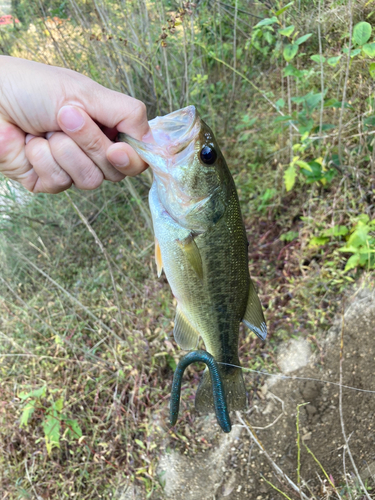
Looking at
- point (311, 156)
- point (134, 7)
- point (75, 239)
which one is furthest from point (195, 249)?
point (75, 239)

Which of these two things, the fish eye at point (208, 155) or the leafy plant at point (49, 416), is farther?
the leafy plant at point (49, 416)

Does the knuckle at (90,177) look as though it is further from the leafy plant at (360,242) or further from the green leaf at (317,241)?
the green leaf at (317,241)

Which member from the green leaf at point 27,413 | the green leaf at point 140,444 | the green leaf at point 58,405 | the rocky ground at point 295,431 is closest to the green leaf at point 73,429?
the green leaf at point 58,405

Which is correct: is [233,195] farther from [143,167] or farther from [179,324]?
[179,324]

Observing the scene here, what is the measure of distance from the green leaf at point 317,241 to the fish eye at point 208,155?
1.97 m

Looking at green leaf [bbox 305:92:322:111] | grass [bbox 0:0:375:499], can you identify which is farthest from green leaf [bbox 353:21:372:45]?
green leaf [bbox 305:92:322:111]

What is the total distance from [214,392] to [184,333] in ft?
1.52

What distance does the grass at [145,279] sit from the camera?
2.66m

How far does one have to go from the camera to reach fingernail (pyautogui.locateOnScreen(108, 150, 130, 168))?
1.35m

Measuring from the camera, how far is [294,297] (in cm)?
299

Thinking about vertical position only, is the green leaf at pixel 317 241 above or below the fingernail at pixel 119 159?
below

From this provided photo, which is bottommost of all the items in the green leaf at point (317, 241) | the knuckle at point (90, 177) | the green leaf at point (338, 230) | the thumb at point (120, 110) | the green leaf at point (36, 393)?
the green leaf at point (36, 393)

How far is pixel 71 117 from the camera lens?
128cm

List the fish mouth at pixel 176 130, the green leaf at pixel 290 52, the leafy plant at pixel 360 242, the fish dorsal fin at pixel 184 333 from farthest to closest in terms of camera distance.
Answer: the leafy plant at pixel 360 242 < the green leaf at pixel 290 52 < the fish dorsal fin at pixel 184 333 < the fish mouth at pixel 176 130
